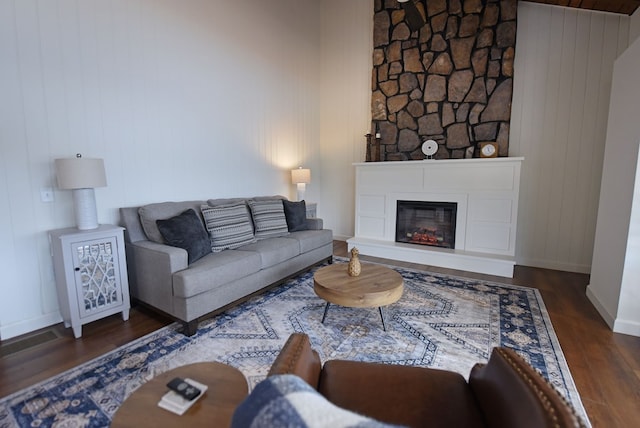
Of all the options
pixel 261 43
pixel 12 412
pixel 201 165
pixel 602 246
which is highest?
pixel 261 43

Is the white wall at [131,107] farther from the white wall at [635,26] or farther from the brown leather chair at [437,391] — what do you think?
the white wall at [635,26]

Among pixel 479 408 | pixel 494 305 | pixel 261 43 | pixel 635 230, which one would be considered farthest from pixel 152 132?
pixel 635 230

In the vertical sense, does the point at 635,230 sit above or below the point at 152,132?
below

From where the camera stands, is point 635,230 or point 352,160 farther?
point 352,160

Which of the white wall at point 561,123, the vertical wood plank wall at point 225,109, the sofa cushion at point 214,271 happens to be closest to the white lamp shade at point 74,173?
the vertical wood plank wall at point 225,109

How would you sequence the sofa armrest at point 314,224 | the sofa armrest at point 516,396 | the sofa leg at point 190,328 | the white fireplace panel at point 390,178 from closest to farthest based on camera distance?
the sofa armrest at point 516,396 → the sofa leg at point 190,328 → the sofa armrest at point 314,224 → the white fireplace panel at point 390,178

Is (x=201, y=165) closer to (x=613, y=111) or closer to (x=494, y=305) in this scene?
(x=494, y=305)

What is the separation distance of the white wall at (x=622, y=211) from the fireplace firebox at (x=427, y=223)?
1567mm

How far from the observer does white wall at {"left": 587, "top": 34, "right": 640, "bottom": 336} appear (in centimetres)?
233

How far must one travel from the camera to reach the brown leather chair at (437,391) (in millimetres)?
741

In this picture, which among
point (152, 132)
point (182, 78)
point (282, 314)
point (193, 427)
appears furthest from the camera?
point (182, 78)

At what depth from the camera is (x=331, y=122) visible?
5523 mm

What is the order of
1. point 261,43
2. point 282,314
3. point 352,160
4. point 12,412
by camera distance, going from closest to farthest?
1. point 12,412
2. point 282,314
3. point 261,43
4. point 352,160

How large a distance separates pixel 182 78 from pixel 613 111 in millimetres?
4212
